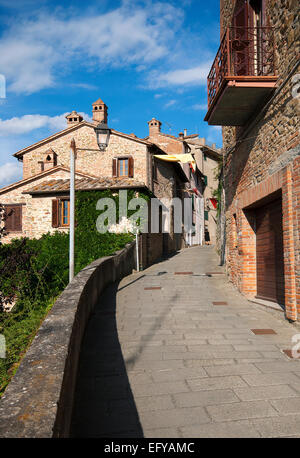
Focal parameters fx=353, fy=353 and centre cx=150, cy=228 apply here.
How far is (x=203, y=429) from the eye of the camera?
263cm

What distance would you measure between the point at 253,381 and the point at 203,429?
105 centimetres

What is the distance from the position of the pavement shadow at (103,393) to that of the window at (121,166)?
42.1 ft

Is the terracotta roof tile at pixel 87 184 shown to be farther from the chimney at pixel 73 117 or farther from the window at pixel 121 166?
the chimney at pixel 73 117

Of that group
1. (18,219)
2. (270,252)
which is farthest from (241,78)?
(18,219)

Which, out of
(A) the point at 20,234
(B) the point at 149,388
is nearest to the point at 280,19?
(B) the point at 149,388

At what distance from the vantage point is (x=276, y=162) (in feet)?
19.7

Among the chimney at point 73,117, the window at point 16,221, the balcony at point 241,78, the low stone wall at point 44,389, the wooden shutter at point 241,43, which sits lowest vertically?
the low stone wall at point 44,389

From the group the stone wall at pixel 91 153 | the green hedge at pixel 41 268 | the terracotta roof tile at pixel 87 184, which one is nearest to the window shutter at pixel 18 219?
the terracotta roof tile at pixel 87 184

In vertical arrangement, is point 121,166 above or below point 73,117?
below

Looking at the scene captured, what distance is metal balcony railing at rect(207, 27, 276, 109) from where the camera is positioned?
20.7 feet

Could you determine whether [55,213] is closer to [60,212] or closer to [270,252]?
[60,212]

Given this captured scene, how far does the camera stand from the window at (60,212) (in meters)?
16.6

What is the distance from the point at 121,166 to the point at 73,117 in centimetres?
557
